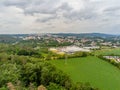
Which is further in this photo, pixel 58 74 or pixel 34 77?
pixel 34 77

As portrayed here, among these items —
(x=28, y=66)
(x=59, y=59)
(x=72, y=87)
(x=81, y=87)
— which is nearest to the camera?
(x=81, y=87)

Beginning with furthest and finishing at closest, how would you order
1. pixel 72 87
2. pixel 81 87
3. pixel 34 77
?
pixel 34 77 → pixel 72 87 → pixel 81 87

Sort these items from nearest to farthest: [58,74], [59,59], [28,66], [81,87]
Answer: [81,87] → [58,74] → [28,66] → [59,59]

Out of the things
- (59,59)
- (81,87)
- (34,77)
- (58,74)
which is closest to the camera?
(81,87)

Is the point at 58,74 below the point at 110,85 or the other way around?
the other way around

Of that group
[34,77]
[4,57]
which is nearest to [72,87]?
[34,77]

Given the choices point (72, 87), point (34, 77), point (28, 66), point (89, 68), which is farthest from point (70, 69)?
point (72, 87)

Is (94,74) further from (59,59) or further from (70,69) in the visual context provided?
(59,59)

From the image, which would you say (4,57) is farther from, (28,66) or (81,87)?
(81,87)

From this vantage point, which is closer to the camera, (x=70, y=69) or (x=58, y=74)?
(x=58, y=74)
